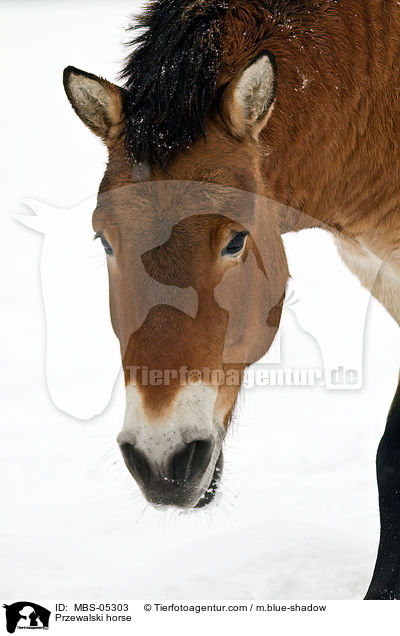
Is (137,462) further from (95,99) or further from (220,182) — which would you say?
(95,99)

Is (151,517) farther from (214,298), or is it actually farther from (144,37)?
(144,37)

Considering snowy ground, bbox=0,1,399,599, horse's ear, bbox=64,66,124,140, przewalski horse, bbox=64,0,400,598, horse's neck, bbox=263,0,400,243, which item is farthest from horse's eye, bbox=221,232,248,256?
snowy ground, bbox=0,1,399,599

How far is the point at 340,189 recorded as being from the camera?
2.92m

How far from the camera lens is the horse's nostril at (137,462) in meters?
2.08

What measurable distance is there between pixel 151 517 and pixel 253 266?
2.08 metres

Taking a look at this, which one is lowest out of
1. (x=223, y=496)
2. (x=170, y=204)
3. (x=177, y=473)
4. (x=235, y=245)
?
(x=223, y=496)

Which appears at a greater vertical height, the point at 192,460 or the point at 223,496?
the point at 192,460

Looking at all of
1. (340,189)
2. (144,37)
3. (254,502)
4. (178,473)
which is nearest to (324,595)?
(254,502)

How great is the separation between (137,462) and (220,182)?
36.8 inches

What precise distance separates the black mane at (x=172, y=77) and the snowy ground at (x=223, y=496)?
630 mm

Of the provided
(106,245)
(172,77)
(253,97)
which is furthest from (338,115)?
(106,245)

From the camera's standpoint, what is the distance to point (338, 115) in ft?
9.05

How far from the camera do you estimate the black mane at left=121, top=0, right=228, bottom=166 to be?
2.39 metres

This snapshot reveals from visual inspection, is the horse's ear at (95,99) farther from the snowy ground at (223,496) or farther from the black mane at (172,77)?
the snowy ground at (223,496)
